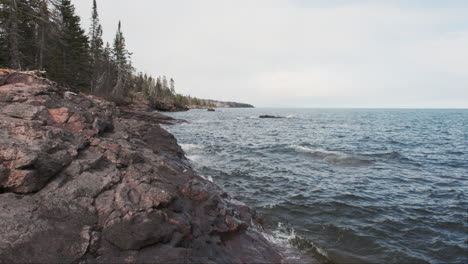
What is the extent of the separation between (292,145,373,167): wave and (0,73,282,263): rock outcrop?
38.8 feet

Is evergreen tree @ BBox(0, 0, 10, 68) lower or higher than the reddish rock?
higher

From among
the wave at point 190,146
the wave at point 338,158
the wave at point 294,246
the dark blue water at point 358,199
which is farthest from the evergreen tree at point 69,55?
the wave at point 294,246

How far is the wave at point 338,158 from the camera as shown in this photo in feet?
59.1

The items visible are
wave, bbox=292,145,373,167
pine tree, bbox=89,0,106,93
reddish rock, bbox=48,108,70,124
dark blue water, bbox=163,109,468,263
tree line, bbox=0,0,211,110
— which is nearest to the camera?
dark blue water, bbox=163,109,468,263

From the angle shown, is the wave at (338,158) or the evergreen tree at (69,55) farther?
the evergreen tree at (69,55)

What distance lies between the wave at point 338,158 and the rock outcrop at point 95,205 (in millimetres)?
11818

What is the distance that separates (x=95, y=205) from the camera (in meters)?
5.69

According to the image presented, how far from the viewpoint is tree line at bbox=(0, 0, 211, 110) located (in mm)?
21969

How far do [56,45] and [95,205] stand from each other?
40.5 meters

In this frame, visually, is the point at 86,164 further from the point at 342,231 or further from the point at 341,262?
the point at 342,231

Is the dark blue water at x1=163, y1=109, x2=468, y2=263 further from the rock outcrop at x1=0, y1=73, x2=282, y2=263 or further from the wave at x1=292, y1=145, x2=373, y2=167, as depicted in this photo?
the rock outcrop at x1=0, y1=73, x2=282, y2=263

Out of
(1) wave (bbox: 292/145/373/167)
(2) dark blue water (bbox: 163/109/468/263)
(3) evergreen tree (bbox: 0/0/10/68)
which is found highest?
(3) evergreen tree (bbox: 0/0/10/68)

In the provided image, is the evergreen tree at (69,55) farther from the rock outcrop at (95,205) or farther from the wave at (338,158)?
the wave at (338,158)

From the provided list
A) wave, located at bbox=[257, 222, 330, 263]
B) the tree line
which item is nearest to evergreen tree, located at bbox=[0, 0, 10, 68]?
the tree line
